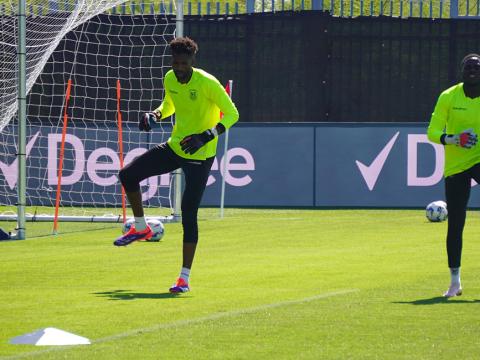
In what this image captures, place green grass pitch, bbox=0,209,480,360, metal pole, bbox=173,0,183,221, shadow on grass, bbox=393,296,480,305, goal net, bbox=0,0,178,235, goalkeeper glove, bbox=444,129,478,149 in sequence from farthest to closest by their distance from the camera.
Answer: goal net, bbox=0,0,178,235
metal pole, bbox=173,0,183,221
goalkeeper glove, bbox=444,129,478,149
shadow on grass, bbox=393,296,480,305
green grass pitch, bbox=0,209,480,360

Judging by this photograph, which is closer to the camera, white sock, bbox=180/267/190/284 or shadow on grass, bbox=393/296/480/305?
shadow on grass, bbox=393/296/480/305

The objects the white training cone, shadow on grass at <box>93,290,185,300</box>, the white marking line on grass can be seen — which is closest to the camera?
the white marking line on grass

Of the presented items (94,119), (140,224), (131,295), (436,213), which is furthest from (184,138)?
(94,119)

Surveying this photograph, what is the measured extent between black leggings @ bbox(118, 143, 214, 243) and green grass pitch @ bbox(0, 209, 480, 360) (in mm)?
652

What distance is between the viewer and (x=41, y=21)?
22.7 m

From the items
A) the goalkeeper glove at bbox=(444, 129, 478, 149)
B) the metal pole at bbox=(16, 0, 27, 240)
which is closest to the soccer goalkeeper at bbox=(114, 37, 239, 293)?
the goalkeeper glove at bbox=(444, 129, 478, 149)

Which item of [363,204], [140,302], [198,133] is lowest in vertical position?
[363,204]

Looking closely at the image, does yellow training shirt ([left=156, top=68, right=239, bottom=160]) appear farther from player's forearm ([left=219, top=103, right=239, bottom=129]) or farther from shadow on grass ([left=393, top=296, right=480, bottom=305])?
shadow on grass ([left=393, top=296, right=480, bottom=305])

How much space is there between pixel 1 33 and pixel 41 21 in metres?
0.72

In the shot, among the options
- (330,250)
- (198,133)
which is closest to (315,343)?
(198,133)

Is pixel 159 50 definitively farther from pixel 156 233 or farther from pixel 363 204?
pixel 156 233

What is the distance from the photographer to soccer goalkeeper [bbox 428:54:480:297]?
11.4m

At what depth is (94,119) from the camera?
1050 inches

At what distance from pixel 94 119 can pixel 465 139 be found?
1634 cm
